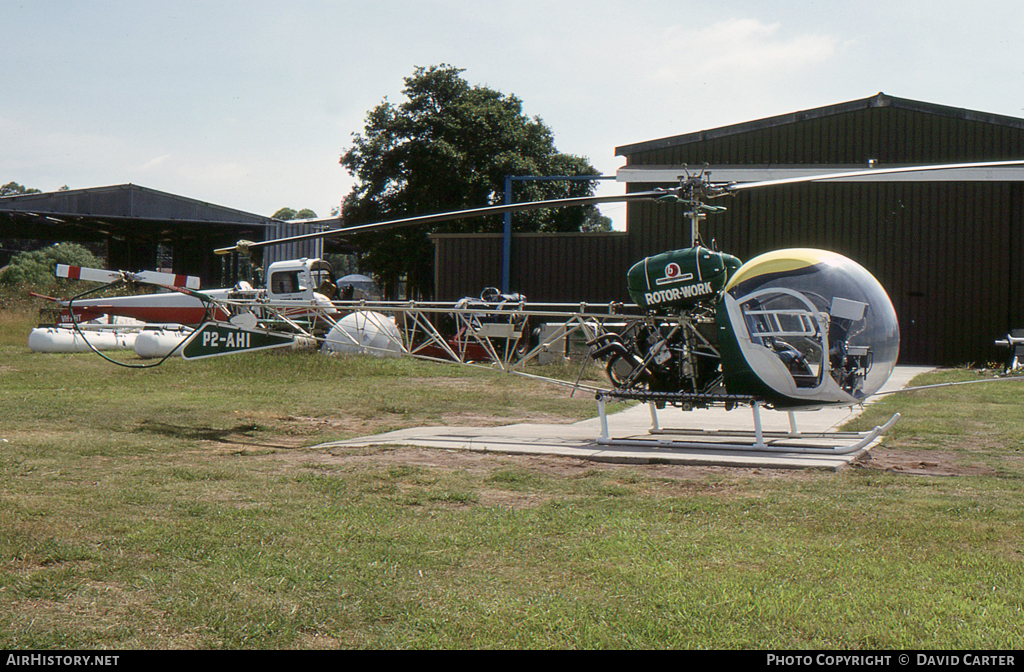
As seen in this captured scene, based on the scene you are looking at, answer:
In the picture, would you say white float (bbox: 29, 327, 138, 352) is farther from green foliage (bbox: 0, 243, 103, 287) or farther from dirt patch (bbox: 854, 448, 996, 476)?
green foliage (bbox: 0, 243, 103, 287)

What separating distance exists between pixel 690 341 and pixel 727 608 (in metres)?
4.98

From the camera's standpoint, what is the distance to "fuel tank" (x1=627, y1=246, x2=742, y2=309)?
8375mm

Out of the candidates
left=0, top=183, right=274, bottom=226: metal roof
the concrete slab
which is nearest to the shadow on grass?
the concrete slab

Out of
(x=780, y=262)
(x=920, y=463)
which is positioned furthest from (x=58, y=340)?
(x=920, y=463)

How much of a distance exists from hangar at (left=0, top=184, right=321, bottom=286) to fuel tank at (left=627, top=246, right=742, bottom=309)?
25774mm

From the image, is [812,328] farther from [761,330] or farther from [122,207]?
[122,207]

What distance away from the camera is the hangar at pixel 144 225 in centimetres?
3528

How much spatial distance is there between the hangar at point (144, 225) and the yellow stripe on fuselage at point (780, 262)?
26.7 meters

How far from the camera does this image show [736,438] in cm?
945

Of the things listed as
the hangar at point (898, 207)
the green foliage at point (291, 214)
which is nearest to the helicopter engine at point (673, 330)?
the hangar at point (898, 207)

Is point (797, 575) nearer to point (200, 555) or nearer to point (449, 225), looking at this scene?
point (200, 555)

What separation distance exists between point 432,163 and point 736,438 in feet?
95.4

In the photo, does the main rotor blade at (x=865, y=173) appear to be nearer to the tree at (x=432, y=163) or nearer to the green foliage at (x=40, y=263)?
the tree at (x=432, y=163)
